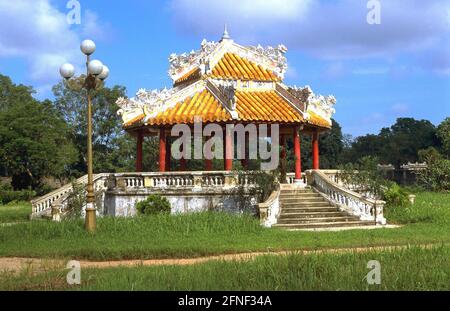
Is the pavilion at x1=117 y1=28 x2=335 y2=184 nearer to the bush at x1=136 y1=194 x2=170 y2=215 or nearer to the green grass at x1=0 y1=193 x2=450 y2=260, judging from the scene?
the bush at x1=136 y1=194 x2=170 y2=215

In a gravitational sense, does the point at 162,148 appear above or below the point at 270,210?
above

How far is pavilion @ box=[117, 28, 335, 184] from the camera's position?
76.4 ft

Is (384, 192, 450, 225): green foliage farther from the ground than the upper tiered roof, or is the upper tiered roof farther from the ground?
the upper tiered roof

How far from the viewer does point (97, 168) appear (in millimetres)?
52844

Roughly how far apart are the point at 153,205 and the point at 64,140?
3007cm

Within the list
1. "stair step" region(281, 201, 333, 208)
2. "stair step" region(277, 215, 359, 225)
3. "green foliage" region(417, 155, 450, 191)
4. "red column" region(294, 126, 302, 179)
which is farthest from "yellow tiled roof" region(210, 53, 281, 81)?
"green foliage" region(417, 155, 450, 191)

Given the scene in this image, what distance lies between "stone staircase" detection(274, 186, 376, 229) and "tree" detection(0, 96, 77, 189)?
27.2m

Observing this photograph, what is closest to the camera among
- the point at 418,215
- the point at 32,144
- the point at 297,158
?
the point at 418,215


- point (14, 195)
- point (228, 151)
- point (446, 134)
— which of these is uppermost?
point (446, 134)

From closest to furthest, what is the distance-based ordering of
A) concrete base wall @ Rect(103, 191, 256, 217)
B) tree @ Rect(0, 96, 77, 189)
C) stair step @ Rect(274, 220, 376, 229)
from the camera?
stair step @ Rect(274, 220, 376, 229), concrete base wall @ Rect(103, 191, 256, 217), tree @ Rect(0, 96, 77, 189)

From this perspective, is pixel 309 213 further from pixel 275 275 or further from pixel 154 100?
pixel 275 275

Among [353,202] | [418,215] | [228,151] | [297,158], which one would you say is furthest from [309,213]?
[228,151]

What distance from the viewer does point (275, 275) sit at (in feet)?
30.9

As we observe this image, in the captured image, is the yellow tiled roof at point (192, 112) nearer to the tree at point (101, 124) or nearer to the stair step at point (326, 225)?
the stair step at point (326, 225)
